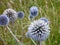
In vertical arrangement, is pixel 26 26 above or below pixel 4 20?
below

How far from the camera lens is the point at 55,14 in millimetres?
2381

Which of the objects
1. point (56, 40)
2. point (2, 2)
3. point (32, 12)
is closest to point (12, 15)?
point (32, 12)

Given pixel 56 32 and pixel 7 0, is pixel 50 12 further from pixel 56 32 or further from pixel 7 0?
pixel 7 0

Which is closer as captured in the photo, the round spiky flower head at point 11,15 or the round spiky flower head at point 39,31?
the round spiky flower head at point 39,31

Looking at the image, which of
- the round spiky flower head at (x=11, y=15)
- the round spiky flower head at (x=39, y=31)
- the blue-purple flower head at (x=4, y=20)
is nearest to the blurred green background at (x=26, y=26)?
the round spiky flower head at (x=11, y=15)

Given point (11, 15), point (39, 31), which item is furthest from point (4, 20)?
point (39, 31)

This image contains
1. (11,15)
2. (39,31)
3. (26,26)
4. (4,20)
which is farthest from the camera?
(26,26)

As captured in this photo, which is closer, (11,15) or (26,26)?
(11,15)

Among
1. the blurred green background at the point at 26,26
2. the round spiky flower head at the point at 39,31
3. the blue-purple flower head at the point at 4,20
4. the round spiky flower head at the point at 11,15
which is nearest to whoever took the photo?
the round spiky flower head at the point at 39,31

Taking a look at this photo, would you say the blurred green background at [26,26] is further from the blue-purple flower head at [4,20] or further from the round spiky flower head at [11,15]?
the blue-purple flower head at [4,20]

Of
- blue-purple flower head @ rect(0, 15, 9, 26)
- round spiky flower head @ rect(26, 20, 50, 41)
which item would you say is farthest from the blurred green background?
round spiky flower head @ rect(26, 20, 50, 41)

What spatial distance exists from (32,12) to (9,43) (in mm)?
513

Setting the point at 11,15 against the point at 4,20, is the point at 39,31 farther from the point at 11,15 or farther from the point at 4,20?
the point at 11,15

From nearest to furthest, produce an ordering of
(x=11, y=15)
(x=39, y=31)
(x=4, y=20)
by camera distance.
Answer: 1. (x=39, y=31)
2. (x=4, y=20)
3. (x=11, y=15)
